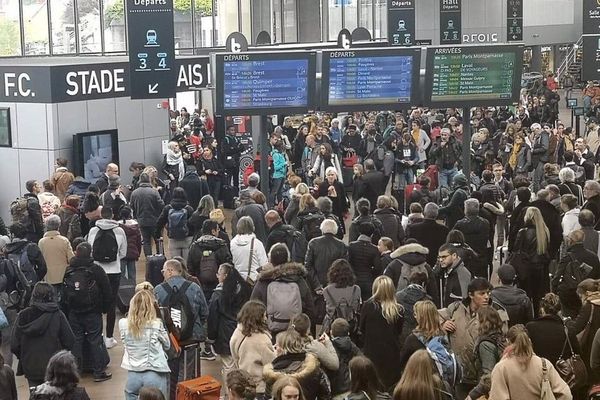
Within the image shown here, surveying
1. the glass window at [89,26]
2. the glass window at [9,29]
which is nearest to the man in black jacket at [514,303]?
the glass window at [9,29]

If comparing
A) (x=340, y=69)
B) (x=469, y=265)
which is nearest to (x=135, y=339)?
(x=469, y=265)

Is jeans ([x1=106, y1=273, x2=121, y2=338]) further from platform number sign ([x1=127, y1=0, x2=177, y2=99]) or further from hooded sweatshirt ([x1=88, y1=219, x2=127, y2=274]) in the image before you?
platform number sign ([x1=127, y1=0, x2=177, y2=99])

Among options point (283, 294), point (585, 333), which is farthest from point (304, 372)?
point (585, 333)

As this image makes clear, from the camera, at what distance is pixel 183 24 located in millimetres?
35844

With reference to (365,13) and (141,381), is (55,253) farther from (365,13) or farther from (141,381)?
(365,13)

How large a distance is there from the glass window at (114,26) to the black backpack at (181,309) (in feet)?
74.5

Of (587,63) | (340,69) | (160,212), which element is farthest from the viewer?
(587,63)

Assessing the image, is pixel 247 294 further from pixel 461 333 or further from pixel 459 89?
pixel 459 89

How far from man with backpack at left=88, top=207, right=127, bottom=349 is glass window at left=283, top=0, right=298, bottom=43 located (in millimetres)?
27249

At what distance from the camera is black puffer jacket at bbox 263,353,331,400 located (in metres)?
8.74

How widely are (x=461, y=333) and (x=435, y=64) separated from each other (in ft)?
32.0

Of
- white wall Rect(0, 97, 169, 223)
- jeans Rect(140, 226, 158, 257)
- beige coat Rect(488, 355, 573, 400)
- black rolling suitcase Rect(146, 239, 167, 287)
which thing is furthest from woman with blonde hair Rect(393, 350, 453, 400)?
white wall Rect(0, 97, 169, 223)

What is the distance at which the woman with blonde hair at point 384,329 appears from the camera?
1043 cm

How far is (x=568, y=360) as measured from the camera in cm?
968
